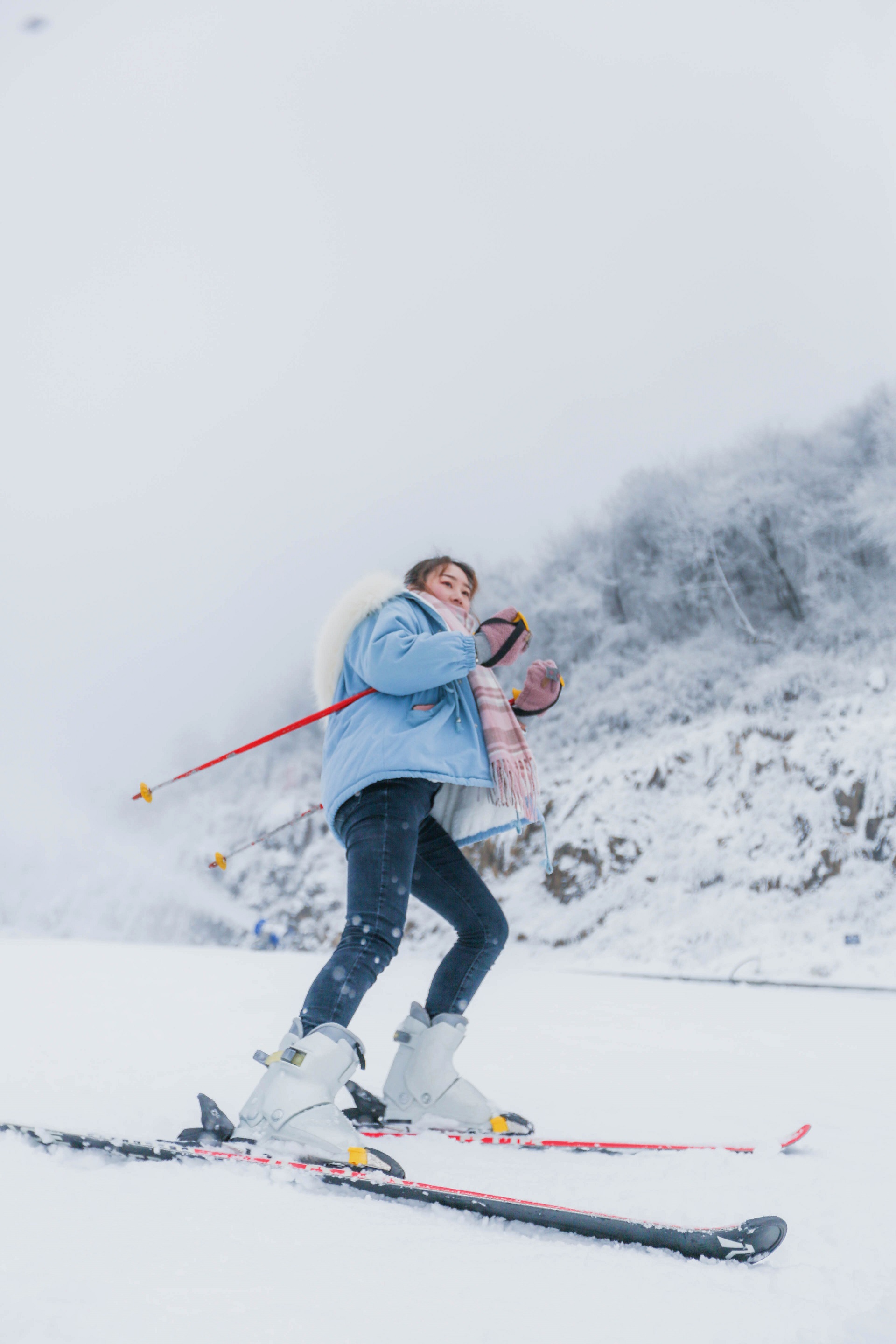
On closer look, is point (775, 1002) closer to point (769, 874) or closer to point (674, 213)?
point (769, 874)

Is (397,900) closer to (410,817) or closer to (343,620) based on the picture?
(410,817)

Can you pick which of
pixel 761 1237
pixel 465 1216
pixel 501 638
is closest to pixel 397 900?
pixel 465 1216

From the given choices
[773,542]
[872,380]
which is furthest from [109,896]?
[872,380]

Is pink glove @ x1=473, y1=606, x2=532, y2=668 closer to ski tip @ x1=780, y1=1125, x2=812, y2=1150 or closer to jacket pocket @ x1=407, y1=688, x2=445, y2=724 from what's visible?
jacket pocket @ x1=407, y1=688, x2=445, y2=724

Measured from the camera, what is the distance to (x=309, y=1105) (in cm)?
117

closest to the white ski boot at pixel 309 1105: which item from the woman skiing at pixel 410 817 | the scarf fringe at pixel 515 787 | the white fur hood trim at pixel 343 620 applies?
the woman skiing at pixel 410 817

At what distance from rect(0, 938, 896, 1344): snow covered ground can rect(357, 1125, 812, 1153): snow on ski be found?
1.2 inches

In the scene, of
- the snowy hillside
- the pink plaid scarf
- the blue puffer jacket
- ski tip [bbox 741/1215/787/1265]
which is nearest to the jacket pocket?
the blue puffer jacket

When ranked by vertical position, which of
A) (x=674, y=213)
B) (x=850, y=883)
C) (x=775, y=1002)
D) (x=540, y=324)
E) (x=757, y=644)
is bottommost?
(x=850, y=883)

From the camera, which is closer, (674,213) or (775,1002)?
(775,1002)

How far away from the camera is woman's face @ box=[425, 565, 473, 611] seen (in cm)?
182

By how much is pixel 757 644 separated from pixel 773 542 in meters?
2.10

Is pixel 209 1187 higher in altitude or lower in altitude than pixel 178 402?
lower

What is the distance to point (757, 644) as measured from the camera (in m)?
10.9
